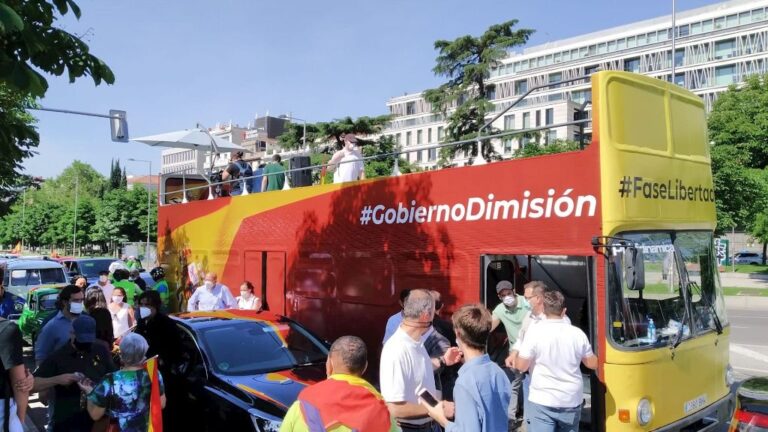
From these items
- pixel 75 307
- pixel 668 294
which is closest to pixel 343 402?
pixel 668 294

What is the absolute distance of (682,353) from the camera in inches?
221

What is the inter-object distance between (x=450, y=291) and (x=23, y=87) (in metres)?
4.69

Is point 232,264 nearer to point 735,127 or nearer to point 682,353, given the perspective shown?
point 682,353

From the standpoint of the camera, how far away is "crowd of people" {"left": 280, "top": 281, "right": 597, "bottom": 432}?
3.05m

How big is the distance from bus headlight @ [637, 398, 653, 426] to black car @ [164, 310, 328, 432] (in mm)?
3006

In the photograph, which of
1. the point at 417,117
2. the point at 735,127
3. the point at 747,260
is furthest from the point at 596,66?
the point at 735,127

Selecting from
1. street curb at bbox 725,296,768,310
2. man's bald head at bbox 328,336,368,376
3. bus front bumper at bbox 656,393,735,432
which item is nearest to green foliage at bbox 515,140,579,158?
bus front bumper at bbox 656,393,735,432

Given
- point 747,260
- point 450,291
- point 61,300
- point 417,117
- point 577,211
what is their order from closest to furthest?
1. point 577,211
2. point 61,300
3. point 450,291
4. point 747,260
5. point 417,117

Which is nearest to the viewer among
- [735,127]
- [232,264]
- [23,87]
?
[23,87]

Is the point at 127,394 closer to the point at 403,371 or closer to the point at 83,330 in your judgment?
the point at 83,330

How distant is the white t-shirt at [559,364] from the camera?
4.80 m

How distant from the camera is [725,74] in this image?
6638cm

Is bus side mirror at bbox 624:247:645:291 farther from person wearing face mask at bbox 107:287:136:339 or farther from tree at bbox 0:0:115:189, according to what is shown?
person wearing face mask at bbox 107:287:136:339

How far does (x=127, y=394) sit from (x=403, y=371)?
6.34 ft
